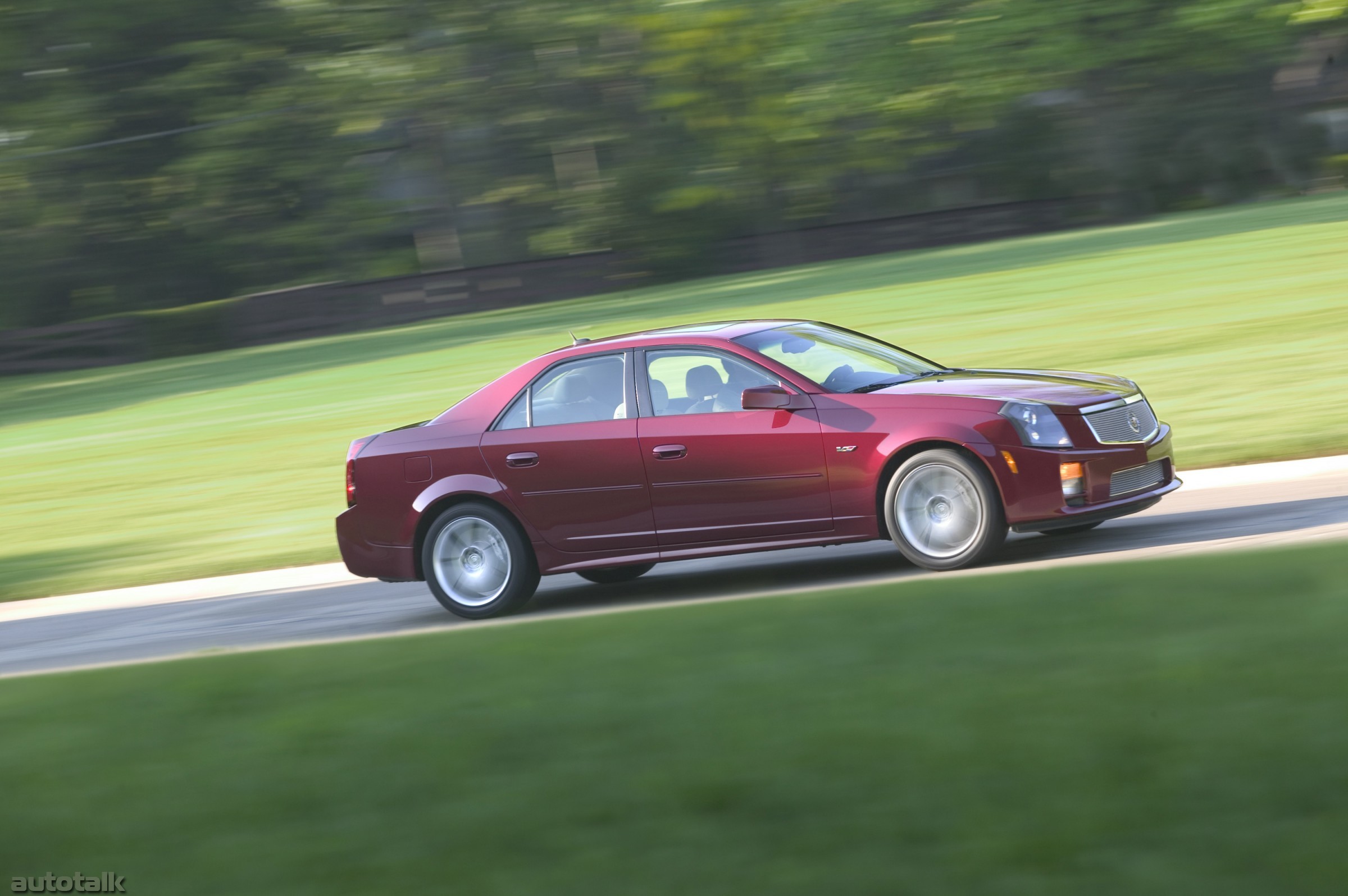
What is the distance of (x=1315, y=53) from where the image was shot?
152 feet

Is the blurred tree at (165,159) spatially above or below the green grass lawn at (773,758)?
above

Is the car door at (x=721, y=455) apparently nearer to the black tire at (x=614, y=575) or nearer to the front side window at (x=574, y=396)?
the front side window at (x=574, y=396)

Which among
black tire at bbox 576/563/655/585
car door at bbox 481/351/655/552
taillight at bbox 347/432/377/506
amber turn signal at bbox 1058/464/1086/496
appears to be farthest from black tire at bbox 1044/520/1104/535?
taillight at bbox 347/432/377/506

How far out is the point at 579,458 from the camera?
9.25m

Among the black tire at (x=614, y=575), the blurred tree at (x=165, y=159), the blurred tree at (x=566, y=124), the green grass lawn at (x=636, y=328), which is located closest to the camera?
the black tire at (x=614, y=575)

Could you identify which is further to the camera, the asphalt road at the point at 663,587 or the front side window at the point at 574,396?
the front side window at the point at 574,396

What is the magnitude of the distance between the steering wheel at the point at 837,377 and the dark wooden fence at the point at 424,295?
100 feet

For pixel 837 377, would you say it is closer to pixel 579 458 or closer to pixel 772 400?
pixel 772 400

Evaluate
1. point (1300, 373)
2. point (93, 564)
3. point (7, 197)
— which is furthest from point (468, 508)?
point (7, 197)

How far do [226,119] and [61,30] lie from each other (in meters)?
5.58

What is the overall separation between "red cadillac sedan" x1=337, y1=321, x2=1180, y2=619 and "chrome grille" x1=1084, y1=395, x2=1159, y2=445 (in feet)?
0.06

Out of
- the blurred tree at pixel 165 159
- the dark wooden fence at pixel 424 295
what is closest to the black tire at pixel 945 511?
the dark wooden fence at pixel 424 295

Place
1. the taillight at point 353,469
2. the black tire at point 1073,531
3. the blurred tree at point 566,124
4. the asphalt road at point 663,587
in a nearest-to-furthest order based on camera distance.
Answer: the asphalt road at point 663,587 < the black tire at point 1073,531 < the taillight at point 353,469 < the blurred tree at point 566,124

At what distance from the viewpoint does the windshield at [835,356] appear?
29.8 feet
